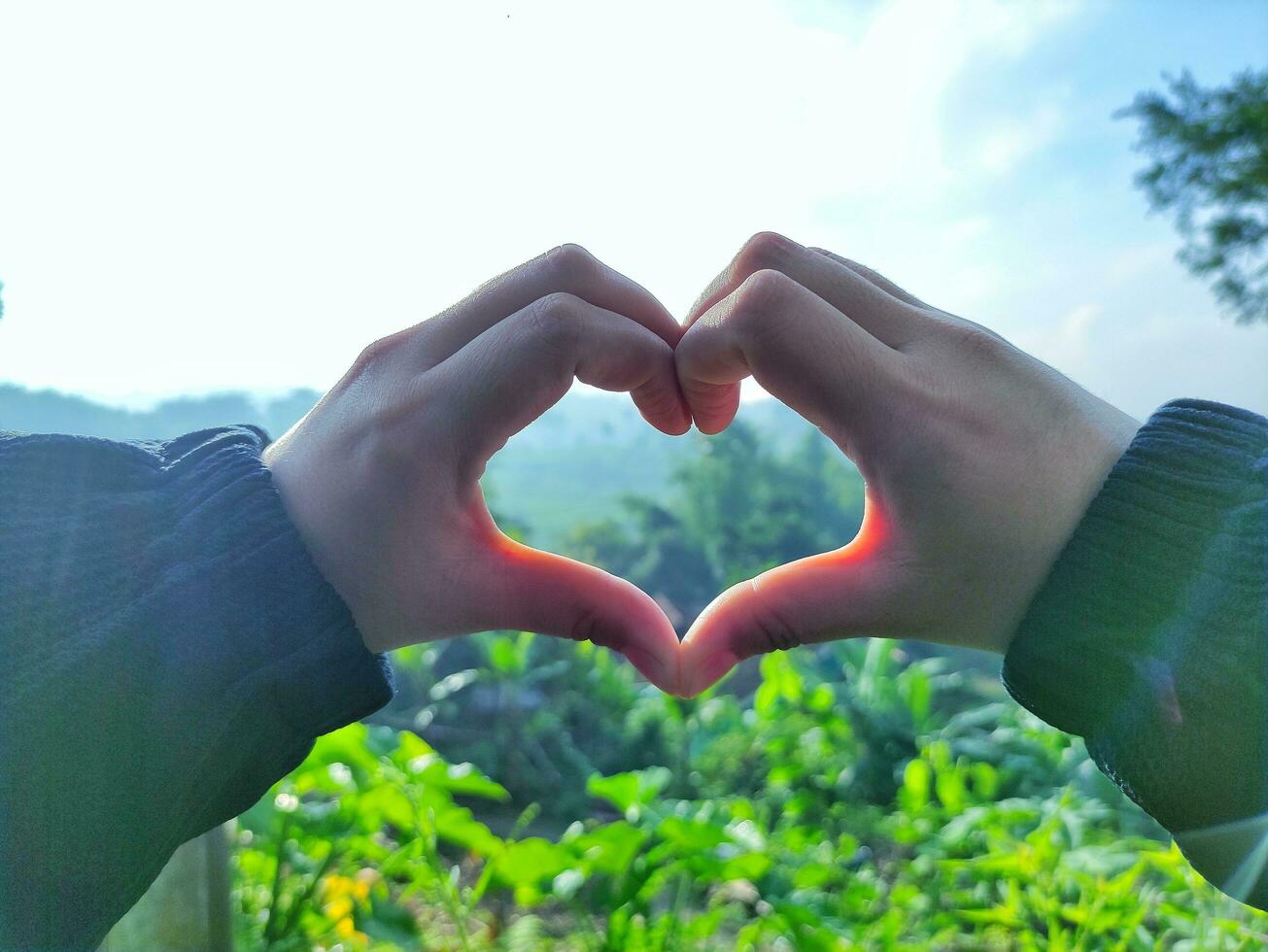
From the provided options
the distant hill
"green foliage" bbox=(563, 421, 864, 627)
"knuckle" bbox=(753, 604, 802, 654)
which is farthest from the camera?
"green foliage" bbox=(563, 421, 864, 627)

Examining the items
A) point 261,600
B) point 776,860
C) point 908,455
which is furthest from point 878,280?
point 776,860

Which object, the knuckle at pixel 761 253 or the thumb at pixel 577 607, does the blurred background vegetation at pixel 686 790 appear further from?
the knuckle at pixel 761 253

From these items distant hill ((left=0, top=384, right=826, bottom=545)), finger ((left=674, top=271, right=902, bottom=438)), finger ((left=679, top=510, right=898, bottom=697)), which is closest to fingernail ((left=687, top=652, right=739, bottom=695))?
finger ((left=679, top=510, right=898, bottom=697))

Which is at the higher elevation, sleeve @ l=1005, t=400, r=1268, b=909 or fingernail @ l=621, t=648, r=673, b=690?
sleeve @ l=1005, t=400, r=1268, b=909

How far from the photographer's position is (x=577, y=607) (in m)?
0.50

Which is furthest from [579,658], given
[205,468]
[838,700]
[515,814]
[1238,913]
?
[205,468]

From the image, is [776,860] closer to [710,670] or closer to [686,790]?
[710,670]

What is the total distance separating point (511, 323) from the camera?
466 mm

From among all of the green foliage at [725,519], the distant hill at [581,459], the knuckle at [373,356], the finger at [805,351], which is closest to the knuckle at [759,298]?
the finger at [805,351]

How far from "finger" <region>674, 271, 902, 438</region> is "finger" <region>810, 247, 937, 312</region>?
0.07 metres

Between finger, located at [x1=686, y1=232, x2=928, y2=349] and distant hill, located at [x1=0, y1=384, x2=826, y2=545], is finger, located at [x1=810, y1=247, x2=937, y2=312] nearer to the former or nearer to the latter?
finger, located at [x1=686, y1=232, x2=928, y2=349]

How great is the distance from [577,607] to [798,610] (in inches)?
5.1

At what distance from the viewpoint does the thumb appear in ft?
1.61

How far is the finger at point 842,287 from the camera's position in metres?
0.51
